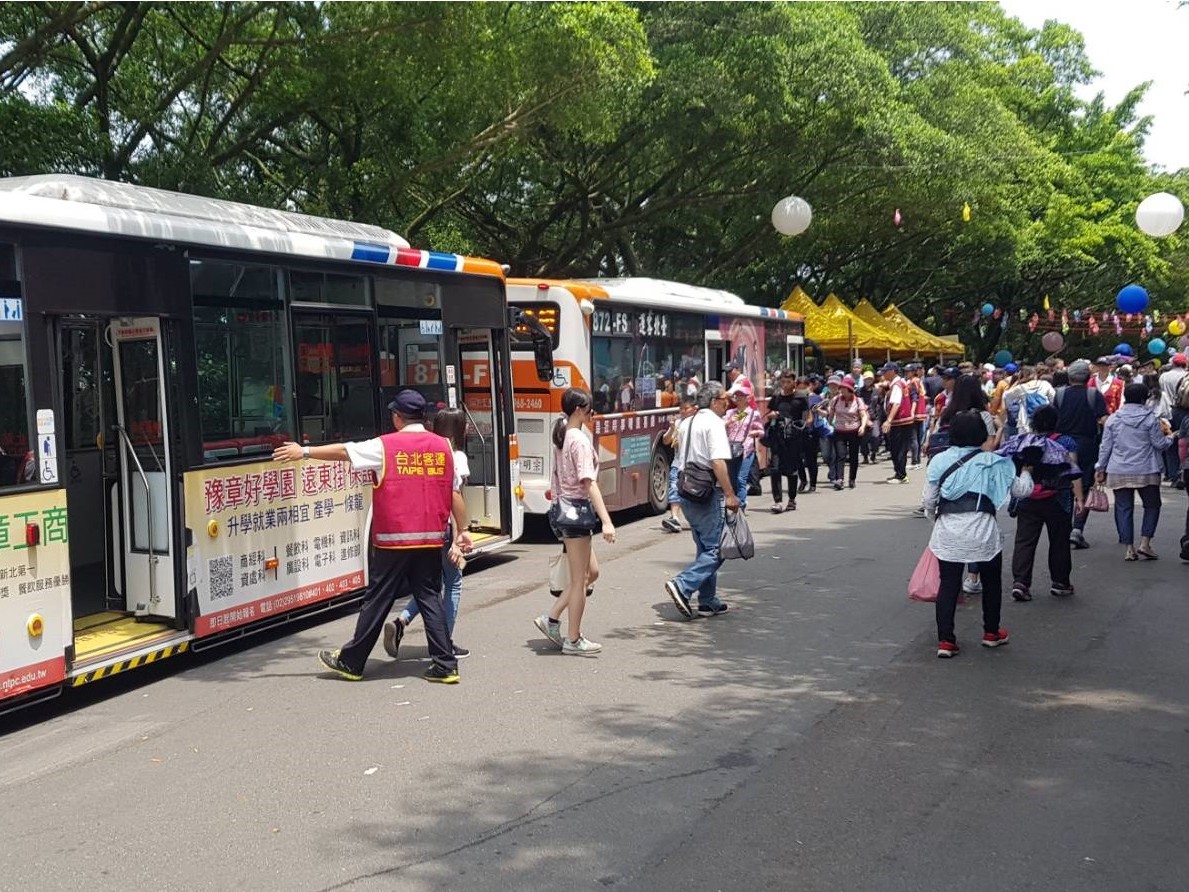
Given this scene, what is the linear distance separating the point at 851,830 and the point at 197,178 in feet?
39.7

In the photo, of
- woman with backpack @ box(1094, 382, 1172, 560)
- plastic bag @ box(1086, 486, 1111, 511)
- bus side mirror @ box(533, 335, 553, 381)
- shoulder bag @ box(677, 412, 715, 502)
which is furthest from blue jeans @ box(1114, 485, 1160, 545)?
bus side mirror @ box(533, 335, 553, 381)

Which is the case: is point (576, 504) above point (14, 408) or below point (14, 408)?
below

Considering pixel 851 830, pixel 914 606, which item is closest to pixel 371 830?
pixel 851 830

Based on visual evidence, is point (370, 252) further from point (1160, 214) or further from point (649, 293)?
A: point (1160, 214)

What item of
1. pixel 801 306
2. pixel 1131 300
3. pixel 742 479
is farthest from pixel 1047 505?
pixel 801 306

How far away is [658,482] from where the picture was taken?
15.4m

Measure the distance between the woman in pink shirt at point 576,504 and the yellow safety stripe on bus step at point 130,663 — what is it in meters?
2.48

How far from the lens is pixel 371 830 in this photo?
484 centimetres

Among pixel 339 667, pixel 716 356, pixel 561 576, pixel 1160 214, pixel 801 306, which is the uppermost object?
pixel 1160 214

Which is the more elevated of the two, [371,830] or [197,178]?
[197,178]

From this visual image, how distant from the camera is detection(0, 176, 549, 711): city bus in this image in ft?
21.2

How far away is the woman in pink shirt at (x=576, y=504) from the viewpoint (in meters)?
7.66

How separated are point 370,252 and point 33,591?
3.90 meters

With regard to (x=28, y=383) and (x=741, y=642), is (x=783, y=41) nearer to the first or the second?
(x=741, y=642)
